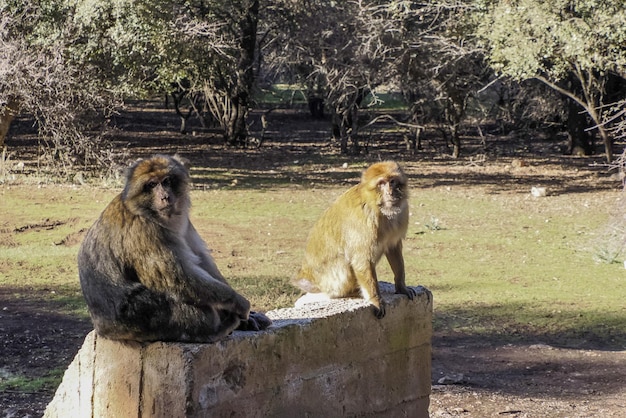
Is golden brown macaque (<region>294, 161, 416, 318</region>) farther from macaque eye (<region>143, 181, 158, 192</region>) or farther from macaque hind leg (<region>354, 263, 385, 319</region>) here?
macaque eye (<region>143, 181, 158, 192</region>)

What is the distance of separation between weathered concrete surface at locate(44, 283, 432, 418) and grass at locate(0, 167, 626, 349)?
12.3 ft

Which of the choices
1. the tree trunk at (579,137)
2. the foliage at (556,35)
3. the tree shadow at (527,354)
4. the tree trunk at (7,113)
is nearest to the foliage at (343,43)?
the foliage at (556,35)

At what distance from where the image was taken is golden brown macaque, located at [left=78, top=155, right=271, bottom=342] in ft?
15.1

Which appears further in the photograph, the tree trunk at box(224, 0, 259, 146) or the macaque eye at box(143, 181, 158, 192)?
the tree trunk at box(224, 0, 259, 146)

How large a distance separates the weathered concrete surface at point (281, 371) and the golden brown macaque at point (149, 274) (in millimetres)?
136

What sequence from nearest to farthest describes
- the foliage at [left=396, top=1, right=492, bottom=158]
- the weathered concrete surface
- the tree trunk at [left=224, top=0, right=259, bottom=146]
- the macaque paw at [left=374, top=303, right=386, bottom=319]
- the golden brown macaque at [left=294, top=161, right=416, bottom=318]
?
the weathered concrete surface, the macaque paw at [left=374, top=303, right=386, bottom=319], the golden brown macaque at [left=294, top=161, right=416, bottom=318], the foliage at [left=396, top=1, right=492, bottom=158], the tree trunk at [left=224, top=0, right=259, bottom=146]

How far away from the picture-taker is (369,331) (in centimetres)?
589

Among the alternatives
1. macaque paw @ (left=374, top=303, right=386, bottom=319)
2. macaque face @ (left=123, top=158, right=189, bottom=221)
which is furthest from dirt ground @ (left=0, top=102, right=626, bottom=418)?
macaque face @ (left=123, top=158, right=189, bottom=221)

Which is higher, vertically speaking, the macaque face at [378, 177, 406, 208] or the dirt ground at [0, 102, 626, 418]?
the macaque face at [378, 177, 406, 208]

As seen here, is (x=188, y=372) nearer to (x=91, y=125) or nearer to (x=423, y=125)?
(x=91, y=125)

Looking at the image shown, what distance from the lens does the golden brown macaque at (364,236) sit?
614cm

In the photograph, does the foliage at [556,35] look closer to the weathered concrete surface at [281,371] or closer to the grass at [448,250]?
the grass at [448,250]

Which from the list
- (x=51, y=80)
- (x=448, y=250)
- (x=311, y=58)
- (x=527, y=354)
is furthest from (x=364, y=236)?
(x=311, y=58)

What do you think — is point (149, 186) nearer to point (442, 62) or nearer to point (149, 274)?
point (149, 274)
